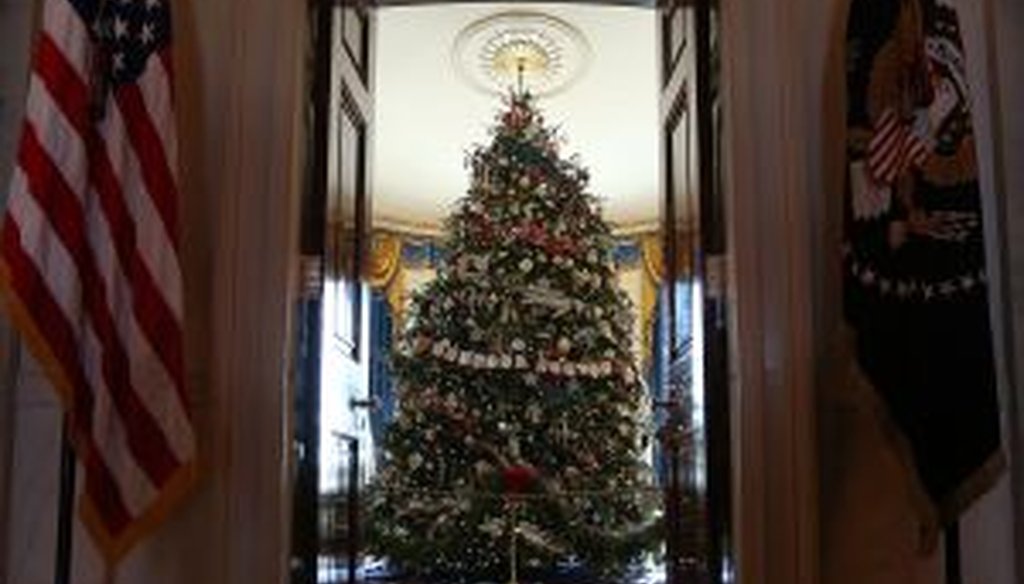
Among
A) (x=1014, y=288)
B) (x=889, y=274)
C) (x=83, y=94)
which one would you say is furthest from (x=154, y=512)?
(x=1014, y=288)

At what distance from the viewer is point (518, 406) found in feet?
23.6

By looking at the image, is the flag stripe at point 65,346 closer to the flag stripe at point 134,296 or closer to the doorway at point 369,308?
the flag stripe at point 134,296

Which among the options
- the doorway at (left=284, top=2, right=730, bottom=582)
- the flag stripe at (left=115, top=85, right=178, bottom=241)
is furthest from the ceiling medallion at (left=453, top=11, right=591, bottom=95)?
the flag stripe at (left=115, top=85, right=178, bottom=241)

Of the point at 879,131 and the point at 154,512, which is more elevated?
the point at 879,131

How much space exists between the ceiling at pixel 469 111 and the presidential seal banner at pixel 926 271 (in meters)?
4.46

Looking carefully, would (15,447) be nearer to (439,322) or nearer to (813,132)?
(813,132)

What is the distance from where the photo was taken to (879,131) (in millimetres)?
3049

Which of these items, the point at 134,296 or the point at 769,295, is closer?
the point at 134,296

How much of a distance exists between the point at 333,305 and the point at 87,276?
3.21 feet

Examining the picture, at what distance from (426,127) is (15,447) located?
6276mm

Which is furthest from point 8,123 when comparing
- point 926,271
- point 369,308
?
point 926,271

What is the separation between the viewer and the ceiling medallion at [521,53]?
7816 millimetres

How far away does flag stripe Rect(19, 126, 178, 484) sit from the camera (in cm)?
291

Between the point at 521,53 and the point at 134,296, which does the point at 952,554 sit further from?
the point at 521,53
